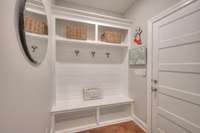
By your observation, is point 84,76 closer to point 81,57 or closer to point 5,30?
point 81,57

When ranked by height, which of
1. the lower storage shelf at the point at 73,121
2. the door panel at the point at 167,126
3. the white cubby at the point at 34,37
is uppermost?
the white cubby at the point at 34,37

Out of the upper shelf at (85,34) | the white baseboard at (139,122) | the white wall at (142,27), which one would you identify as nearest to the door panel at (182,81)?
the white wall at (142,27)

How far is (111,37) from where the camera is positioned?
2.46 metres

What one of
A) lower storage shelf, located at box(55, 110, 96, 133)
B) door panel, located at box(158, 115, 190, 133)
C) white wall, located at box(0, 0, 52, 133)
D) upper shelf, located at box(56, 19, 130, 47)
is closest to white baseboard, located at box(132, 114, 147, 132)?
door panel, located at box(158, 115, 190, 133)

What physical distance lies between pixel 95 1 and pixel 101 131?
9.29ft

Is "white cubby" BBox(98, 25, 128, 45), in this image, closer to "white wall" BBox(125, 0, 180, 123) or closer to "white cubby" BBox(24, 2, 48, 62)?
"white wall" BBox(125, 0, 180, 123)

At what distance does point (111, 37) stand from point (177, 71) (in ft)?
4.91

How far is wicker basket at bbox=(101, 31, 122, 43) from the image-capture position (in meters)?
2.43

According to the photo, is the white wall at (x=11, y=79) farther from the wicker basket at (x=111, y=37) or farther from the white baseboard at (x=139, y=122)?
the white baseboard at (x=139, y=122)

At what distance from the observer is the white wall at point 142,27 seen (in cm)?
192

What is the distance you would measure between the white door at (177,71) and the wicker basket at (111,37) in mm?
871

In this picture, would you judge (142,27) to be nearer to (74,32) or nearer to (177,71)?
(177,71)

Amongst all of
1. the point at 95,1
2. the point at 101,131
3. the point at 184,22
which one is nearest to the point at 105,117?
the point at 101,131

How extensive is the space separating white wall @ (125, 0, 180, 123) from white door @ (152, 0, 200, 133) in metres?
0.25
